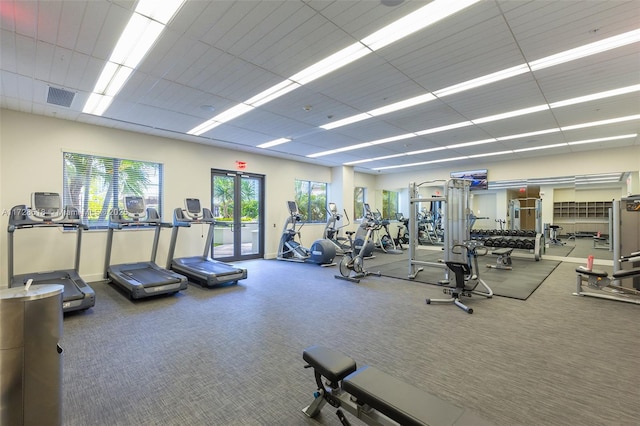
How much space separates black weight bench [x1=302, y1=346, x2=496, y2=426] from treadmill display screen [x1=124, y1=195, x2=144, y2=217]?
5.16 meters

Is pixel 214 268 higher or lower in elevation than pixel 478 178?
lower

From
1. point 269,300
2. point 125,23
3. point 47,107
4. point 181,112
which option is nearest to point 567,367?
point 269,300

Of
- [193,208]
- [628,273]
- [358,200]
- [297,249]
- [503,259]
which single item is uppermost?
[358,200]

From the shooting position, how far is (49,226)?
4695 millimetres

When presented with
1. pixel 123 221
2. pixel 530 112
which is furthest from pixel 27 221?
pixel 530 112

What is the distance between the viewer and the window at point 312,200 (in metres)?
10.2

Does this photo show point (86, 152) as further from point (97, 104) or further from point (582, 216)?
point (582, 216)

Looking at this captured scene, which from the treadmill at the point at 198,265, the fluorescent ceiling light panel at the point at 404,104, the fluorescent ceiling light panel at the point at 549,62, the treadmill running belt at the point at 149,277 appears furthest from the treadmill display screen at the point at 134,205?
the fluorescent ceiling light panel at the point at 549,62

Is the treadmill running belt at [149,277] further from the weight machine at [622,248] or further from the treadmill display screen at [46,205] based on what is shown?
the weight machine at [622,248]

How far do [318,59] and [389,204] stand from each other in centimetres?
1032

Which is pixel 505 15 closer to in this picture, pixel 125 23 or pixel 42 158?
pixel 125 23

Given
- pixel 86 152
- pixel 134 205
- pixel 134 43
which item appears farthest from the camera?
pixel 86 152

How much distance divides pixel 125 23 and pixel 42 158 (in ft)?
13.4

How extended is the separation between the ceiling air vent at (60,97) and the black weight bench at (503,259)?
9112mm
